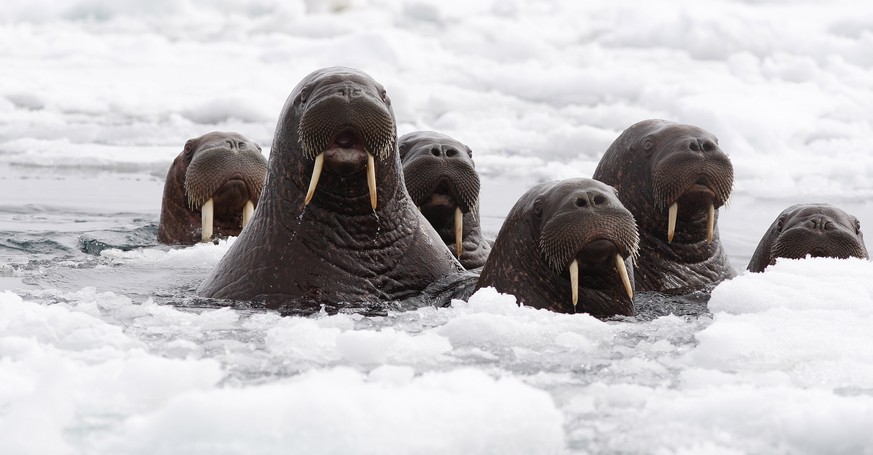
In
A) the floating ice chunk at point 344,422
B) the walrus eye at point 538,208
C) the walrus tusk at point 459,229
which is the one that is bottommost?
the floating ice chunk at point 344,422

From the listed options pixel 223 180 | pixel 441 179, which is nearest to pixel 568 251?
pixel 441 179

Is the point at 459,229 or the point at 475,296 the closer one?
the point at 475,296

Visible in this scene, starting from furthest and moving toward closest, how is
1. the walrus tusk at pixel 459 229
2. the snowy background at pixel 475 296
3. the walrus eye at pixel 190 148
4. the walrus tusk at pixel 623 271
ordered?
the walrus eye at pixel 190 148 < the walrus tusk at pixel 459 229 < the walrus tusk at pixel 623 271 < the snowy background at pixel 475 296

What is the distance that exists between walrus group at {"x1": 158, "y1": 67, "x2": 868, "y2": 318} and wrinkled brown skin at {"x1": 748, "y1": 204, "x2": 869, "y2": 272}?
0.03 feet

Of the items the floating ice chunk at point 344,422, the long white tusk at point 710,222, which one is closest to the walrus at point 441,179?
the long white tusk at point 710,222

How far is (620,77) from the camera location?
23.6m

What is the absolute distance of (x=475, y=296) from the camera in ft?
21.3

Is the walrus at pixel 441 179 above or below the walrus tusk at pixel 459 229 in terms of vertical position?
above

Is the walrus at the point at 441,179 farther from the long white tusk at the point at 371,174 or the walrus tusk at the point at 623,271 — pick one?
the walrus tusk at the point at 623,271

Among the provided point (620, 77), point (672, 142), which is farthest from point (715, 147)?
point (620, 77)

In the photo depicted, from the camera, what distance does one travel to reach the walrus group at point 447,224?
6.48 metres

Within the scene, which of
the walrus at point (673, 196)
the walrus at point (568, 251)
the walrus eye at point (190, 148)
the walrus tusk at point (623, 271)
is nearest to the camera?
the walrus at point (568, 251)

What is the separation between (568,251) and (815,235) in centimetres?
241

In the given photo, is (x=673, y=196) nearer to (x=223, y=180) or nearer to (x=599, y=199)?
(x=599, y=199)
